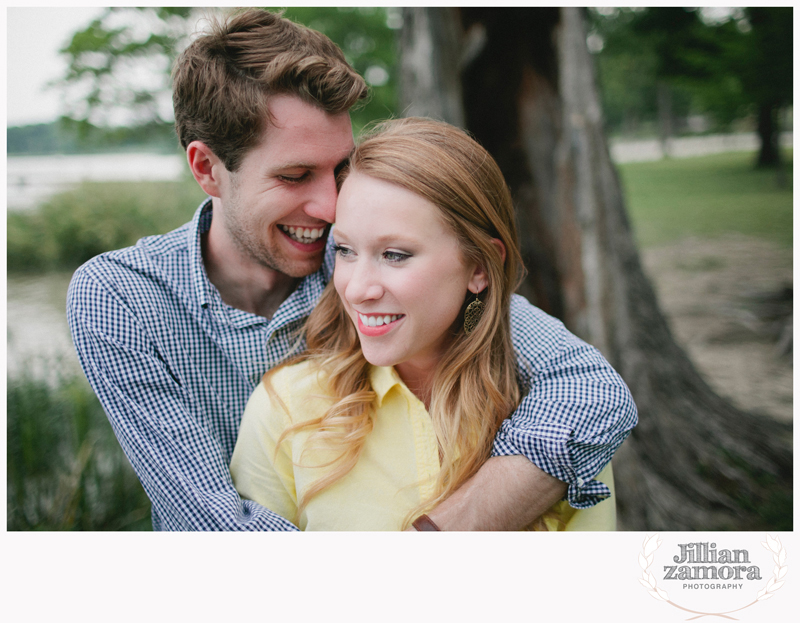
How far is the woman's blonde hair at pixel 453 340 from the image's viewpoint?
146 cm

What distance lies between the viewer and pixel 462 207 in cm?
147

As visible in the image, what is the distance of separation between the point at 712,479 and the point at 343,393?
2.09 metres

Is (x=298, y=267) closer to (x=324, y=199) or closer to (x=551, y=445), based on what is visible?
(x=324, y=199)

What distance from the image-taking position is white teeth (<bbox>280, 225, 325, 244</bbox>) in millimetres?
1854

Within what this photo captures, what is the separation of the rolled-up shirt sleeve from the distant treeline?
2152 millimetres

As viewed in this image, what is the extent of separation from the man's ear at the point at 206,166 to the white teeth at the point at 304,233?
27cm

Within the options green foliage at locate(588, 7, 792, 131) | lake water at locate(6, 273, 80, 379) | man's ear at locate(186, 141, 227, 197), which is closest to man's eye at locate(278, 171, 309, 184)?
man's ear at locate(186, 141, 227, 197)

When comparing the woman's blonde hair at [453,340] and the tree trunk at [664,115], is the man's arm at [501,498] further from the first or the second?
the tree trunk at [664,115]

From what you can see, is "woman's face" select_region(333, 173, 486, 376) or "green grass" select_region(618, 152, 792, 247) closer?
"woman's face" select_region(333, 173, 486, 376)

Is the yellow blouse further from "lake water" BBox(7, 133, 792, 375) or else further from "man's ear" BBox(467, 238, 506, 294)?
"lake water" BBox(7, 133, 792, 375)

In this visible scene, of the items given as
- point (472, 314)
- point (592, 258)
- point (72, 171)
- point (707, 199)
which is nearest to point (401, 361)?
point (472, 314)
